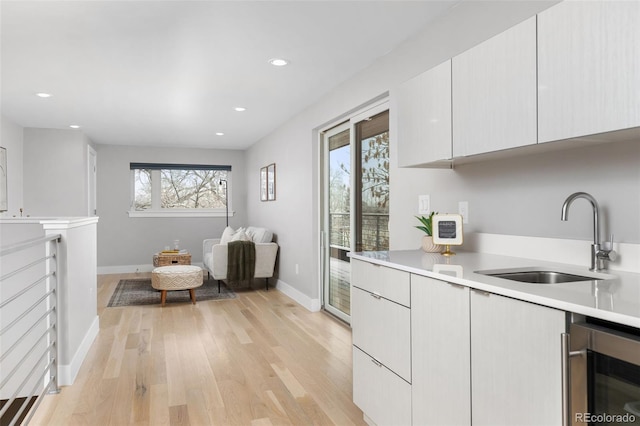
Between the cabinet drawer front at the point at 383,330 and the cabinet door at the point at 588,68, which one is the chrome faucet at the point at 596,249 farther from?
the cabinet drawer front at the point at 383,330

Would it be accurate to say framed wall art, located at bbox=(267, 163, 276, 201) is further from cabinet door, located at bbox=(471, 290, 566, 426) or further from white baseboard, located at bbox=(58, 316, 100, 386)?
cabinet door, located at bbox=(471, 290, 566, 426)

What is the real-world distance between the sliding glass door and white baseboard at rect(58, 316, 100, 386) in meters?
2.21

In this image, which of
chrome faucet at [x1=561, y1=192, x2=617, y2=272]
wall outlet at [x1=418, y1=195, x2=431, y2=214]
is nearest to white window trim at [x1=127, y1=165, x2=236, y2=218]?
wall outlet at [x1=418, y1=195, x2=431, y2=214]

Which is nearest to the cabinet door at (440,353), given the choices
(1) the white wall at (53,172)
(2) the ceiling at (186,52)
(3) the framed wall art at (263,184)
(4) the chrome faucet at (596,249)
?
(4) the chrome faucet at (596,249)

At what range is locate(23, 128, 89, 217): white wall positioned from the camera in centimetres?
639

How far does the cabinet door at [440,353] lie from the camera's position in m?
1.60

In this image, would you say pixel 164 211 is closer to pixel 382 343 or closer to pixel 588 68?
pixel 382 343

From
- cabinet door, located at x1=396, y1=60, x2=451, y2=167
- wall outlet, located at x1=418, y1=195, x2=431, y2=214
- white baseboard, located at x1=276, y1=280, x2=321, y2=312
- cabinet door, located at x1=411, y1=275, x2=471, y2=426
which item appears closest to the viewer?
cabinet door, located at x1=411, y1=275, x2=471, y2=426

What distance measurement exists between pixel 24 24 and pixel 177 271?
3184 mm

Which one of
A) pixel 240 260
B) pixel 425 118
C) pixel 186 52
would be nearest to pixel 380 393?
pixel 425 118

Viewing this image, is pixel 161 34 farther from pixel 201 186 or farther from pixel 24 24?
pixel 201 186

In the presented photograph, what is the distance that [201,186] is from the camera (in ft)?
28.6

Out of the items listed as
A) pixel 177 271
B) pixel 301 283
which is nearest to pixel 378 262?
pixel 301 283

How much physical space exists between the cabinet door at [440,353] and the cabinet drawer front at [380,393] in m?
0.09
